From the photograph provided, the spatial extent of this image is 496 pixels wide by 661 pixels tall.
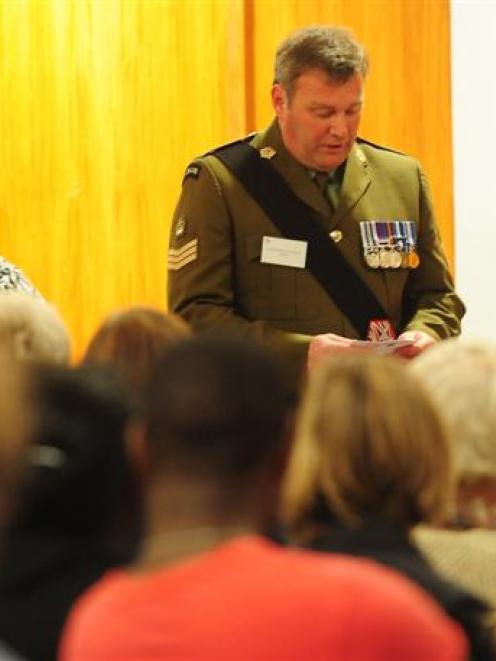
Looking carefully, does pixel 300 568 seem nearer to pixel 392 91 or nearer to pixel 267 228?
pixel 267 228

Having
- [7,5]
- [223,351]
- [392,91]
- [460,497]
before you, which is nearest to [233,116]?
[392,91]

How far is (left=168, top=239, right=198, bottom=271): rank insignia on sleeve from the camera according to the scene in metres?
3.62

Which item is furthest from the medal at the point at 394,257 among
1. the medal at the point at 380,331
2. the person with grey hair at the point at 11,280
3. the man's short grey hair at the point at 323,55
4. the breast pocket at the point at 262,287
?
the person with grey hair at the point at 11,280

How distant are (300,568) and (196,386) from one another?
0.70 ft

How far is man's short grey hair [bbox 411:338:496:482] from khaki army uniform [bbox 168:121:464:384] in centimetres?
144

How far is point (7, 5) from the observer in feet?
17.1

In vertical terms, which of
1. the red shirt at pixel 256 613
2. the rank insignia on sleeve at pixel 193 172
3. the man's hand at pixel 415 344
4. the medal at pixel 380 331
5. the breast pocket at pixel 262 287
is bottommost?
the medal at pixel 380 331

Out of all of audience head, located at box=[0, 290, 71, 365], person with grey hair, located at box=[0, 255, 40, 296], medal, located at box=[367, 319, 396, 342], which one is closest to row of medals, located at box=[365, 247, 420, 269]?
medal, located at box=[367, 319, 396, 342]

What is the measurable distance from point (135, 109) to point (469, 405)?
133 inches

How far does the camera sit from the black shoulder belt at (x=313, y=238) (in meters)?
3.72

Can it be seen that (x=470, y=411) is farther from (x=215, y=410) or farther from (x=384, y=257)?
(x=384, y=257)

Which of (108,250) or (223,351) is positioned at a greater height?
(223,351)

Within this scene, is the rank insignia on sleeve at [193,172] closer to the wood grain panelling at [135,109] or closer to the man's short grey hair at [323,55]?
the man's short grey hair at [323,55]

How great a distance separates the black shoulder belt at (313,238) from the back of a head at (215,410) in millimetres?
2114
